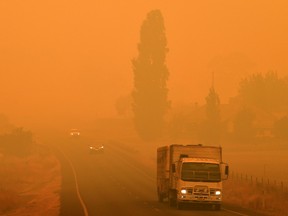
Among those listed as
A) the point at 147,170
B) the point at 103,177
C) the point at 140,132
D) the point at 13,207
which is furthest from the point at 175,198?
the point at 140,132

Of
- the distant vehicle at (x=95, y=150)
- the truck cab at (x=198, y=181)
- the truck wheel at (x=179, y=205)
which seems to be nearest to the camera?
the truck cab at (x=198, y=181)

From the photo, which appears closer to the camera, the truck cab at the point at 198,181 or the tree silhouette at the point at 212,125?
the truck cab at the point at 198,181

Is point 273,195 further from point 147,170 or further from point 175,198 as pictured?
point 147,170

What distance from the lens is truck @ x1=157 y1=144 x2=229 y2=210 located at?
3133 cm

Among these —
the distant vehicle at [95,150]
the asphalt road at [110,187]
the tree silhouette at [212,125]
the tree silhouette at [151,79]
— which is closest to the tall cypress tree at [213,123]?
the tree silhouette at [212,125]

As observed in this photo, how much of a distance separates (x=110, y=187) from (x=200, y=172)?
23424 mm

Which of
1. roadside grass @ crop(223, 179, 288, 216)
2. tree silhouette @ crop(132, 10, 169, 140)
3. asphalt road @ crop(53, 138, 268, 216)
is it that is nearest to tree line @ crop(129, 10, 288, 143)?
tree silhouette @ crop(132, 10, 169, 140)

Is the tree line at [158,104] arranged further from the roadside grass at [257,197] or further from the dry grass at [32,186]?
the roadside grass at [257,197]

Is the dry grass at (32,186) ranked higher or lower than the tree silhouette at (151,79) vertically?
lower

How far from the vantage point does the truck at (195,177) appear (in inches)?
1233

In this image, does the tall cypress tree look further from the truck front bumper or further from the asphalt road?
the truck front bumper

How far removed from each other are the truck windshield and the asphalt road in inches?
67.1

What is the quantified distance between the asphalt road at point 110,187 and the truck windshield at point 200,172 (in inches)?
67.1

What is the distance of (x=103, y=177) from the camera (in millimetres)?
65750
